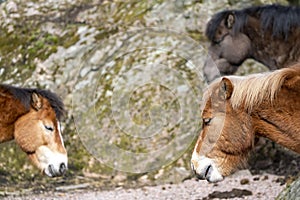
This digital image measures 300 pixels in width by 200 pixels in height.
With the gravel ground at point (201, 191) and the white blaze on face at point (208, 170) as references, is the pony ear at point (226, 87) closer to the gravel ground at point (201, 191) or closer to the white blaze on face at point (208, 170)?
the white blaze on face at point (208, 170)

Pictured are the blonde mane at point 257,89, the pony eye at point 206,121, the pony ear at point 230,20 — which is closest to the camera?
the blonde mane at point 257,89

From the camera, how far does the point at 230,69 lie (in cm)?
894

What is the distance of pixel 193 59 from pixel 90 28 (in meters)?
2.57

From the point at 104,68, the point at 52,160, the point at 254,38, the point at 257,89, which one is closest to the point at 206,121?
the point at 257,89

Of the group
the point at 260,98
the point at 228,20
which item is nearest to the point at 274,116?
the point at 260,98

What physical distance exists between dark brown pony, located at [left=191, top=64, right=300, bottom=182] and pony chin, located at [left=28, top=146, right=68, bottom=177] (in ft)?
7.02

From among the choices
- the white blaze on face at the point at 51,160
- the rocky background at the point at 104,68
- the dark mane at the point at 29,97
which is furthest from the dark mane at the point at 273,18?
the white blaze on face at the point at 51,160

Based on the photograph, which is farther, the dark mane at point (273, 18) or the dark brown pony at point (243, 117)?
the dark mane at point (273, 18)

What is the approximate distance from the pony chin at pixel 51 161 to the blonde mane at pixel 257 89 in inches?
105

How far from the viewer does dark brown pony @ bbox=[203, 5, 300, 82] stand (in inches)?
323

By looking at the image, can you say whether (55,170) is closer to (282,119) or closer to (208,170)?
(208,170)

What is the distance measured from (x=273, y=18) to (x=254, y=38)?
1.42 ft

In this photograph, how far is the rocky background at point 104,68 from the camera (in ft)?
31.2

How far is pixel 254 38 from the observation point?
856 centimetres
